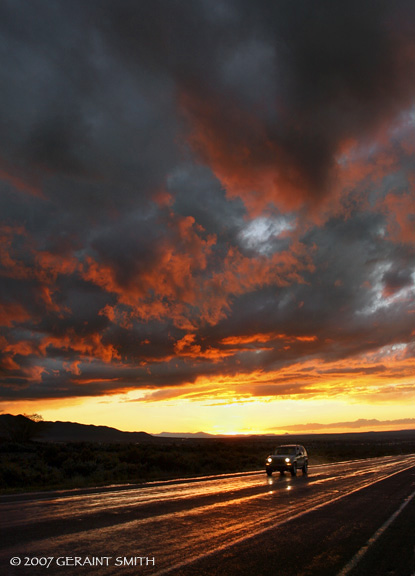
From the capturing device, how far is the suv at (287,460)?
2900 cm

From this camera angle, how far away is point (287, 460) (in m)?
29.2

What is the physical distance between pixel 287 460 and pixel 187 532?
20.6 m

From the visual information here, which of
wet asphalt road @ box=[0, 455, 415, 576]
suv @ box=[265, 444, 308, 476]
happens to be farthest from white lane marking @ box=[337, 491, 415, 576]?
suv @ box=[265, 444, 308, 476]

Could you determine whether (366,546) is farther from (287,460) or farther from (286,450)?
(286,450)

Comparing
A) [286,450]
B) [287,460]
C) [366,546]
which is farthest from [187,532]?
[286,450]

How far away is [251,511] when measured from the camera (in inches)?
523

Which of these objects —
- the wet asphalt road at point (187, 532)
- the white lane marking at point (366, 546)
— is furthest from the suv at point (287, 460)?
the white lane marking at point (366, 546)

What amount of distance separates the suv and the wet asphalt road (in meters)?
11.5

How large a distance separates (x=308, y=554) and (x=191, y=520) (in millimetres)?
4285

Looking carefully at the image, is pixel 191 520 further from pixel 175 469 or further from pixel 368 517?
pixel 175 469

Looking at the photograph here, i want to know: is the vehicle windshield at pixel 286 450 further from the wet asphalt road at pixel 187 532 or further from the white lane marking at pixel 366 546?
the white lane marking at pixel 366 546

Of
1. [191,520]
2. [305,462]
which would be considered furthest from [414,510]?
[305,462]

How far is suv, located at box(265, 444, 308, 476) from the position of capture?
29.0m

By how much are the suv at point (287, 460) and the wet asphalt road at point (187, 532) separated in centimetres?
1145
